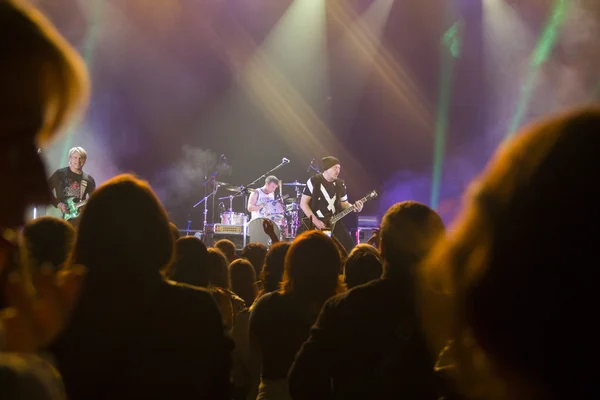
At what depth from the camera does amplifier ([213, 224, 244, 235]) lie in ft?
41.2

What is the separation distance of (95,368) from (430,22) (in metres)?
14.5

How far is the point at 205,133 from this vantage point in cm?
1631

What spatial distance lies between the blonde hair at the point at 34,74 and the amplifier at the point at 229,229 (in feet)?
38.6

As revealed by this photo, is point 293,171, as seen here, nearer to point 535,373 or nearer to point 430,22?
point 430,22

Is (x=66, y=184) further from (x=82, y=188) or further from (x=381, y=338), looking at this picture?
(x=381, y=338)

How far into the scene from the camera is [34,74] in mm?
790

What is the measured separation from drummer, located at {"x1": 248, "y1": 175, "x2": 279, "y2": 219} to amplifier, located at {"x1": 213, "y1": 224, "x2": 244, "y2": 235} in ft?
2.61

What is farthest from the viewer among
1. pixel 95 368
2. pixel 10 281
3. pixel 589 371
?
pixel 95 368

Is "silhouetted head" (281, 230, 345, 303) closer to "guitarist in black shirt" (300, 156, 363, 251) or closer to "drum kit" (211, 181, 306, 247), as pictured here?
"guitarist in black shirt" (300, 156, 363, 251)

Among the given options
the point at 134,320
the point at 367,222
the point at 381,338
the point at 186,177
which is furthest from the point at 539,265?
the point at 186,177

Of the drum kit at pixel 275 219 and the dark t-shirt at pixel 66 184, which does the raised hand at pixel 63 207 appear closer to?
the dark t-shirt at pixel 66 184

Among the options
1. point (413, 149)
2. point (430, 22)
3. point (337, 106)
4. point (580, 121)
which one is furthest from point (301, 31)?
point (580, 121)

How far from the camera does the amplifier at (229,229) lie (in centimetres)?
1255

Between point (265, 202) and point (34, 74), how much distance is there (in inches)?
499
